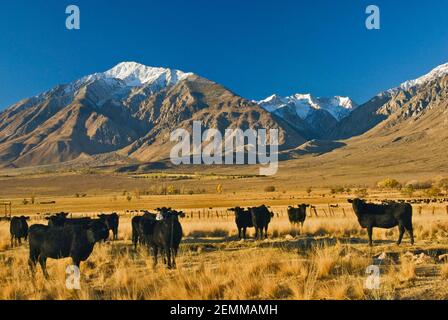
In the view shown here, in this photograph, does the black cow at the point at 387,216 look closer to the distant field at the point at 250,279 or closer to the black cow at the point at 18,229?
the distant field at the point at 250,279

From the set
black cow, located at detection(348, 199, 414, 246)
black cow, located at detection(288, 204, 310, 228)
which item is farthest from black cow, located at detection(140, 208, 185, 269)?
black cow, located at detection(288, 204, 310, 228)

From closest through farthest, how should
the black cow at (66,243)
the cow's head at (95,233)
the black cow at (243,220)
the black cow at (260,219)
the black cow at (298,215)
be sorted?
the black cow at (66,243) < the cow's head at (95,233) < the black cow at (260,219) < the black cow at (243,220) < the black cow at (298,215)

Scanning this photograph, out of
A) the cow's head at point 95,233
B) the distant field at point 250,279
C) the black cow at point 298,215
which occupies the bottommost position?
the distant field at point 250,279

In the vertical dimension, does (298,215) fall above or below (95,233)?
below

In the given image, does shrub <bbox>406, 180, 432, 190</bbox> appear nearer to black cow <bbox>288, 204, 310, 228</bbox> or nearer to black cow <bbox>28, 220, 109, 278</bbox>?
black cow <bbox>288, 204, 310, 228</bbox>

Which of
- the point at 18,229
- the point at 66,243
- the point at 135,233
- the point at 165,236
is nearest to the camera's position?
the point at 66,243

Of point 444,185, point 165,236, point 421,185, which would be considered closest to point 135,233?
point 165,236

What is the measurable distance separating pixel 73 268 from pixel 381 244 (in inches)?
497

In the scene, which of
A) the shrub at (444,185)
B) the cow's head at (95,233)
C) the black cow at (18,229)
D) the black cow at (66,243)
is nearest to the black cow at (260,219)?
the cow's head at (95,233)

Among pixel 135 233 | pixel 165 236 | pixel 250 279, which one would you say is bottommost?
pixel 250 279

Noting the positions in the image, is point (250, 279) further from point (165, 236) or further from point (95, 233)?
point (165, 236)

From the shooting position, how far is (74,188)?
15688 cm

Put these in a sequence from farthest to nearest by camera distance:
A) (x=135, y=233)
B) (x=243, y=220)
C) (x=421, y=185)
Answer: (x=421, y=185) → (x=243, y=220) → (x=135, y=233)
